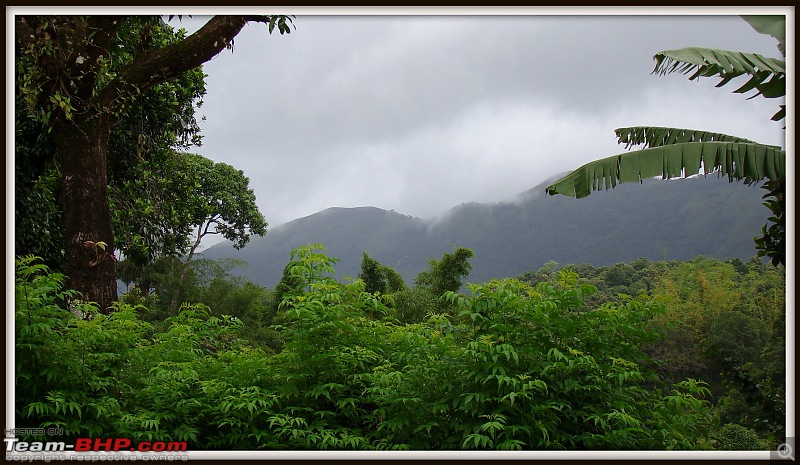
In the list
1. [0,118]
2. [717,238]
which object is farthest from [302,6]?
[717,238]

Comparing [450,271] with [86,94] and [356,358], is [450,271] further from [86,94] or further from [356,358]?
[356,358]

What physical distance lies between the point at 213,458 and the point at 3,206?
5.69 ft

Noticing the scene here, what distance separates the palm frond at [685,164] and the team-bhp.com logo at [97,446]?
2454 millimetres

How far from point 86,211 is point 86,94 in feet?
3.04

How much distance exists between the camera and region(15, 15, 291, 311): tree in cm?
442

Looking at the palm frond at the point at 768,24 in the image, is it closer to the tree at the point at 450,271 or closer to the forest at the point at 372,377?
the forest at the point at 372,377

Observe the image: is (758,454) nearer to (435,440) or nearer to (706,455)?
(706,455)

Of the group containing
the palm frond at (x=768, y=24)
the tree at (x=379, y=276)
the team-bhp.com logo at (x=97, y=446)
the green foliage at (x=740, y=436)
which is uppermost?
the palm frond at (x=768, y=24)

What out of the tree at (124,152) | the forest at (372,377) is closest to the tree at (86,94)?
the tree at (124,152)

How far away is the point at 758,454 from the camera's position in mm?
2859

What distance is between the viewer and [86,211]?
4.49 meters

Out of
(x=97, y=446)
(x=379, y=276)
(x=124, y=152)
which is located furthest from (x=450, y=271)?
(x=97, y=446)

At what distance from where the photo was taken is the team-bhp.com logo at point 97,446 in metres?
3.05

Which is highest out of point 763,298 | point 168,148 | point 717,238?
point 168,148
